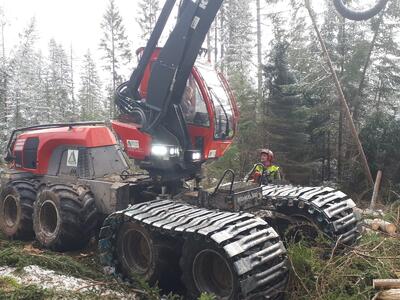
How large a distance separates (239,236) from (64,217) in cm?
309

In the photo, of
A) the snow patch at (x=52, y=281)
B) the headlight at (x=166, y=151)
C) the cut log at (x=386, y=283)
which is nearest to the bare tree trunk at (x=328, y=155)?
the headlight at (x=166, y=151)

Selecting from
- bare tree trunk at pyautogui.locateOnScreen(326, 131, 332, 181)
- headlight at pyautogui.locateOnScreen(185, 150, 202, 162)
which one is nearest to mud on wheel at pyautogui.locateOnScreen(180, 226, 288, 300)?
headlight at pyautogui.locateOnScreen(185, 150, 202, 162)

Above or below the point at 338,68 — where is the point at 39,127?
below

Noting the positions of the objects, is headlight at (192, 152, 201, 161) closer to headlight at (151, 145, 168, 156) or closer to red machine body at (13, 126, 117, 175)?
headlight at (151, 145, 168, 156)

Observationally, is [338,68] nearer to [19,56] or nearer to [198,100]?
[198,100]

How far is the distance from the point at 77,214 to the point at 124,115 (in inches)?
64.4

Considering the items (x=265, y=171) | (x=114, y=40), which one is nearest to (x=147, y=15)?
(x=114, y=40)

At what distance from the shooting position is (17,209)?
746 centimetres

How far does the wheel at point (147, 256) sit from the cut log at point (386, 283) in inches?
85.3

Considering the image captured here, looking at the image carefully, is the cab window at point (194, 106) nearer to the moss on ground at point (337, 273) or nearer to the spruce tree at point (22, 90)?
the moss on ground at point (337, 273)

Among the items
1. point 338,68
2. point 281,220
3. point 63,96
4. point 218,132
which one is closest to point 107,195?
point 218,132

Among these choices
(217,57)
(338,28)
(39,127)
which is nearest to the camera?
(39,127)

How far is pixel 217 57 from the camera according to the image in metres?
31.4

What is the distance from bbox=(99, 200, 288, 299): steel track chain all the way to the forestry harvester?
0.01 metres
